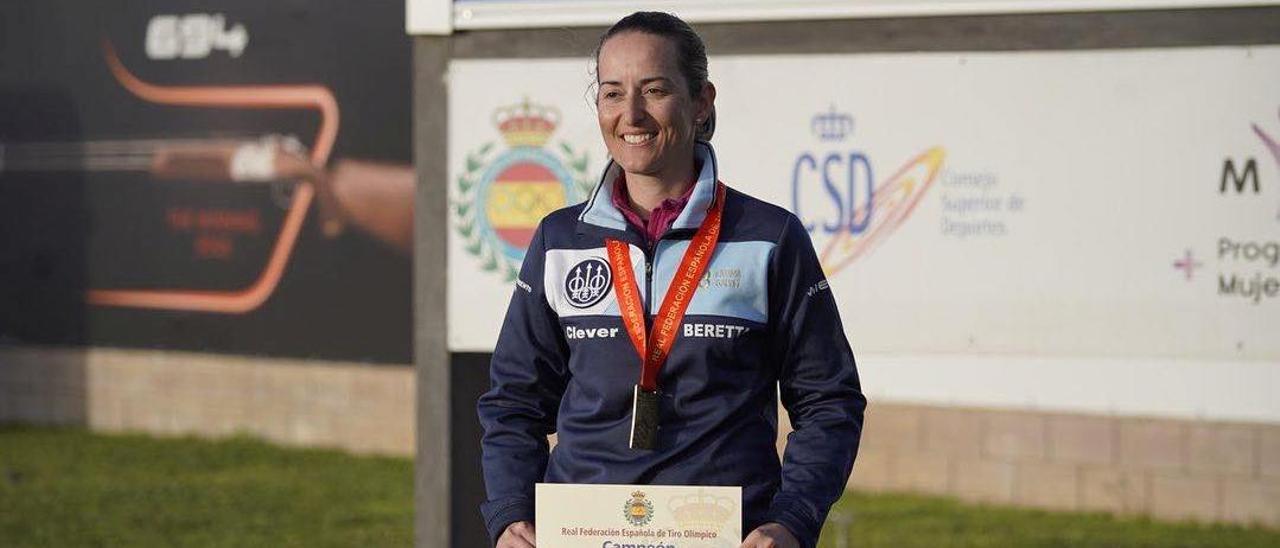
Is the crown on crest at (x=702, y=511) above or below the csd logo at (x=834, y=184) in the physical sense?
below

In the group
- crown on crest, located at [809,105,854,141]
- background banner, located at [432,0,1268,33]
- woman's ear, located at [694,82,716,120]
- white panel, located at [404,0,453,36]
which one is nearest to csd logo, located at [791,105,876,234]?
crown on crest, located at [809,105,854,141]

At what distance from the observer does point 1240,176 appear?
20.1 feet

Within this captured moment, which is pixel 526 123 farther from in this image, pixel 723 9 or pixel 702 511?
pixel 702 511

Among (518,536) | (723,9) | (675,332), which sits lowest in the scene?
(518,536)

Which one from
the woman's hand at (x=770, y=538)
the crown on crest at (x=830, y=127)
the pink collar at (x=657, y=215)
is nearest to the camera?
the woman's hand at (x=770, y=538)

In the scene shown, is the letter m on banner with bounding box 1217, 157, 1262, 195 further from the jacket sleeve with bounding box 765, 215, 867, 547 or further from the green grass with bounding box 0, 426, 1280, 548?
the green grass with bounding box 0, 426, 1280, 548

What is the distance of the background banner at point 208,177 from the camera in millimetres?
13188

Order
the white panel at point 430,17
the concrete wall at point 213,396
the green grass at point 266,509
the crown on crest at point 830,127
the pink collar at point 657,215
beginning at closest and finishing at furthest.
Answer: the pink collar at point 657,215, the crown on crest at point 830,127, the white panel at point 430,17, the green grass at point 266,509, the concrete wall at point 213,396

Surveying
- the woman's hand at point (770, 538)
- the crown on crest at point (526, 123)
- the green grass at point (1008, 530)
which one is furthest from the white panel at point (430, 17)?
the green grass at point (1008, 530)

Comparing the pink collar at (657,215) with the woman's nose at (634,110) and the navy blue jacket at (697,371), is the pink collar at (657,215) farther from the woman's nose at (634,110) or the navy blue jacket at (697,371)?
the woman's nose at (634,110)

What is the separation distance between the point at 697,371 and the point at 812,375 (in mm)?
212

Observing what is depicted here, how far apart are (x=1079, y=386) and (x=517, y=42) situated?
1850 millimetres

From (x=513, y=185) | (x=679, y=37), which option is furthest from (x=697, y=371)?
(x=513, y=185)

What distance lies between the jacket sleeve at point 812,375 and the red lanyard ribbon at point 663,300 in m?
0.12
